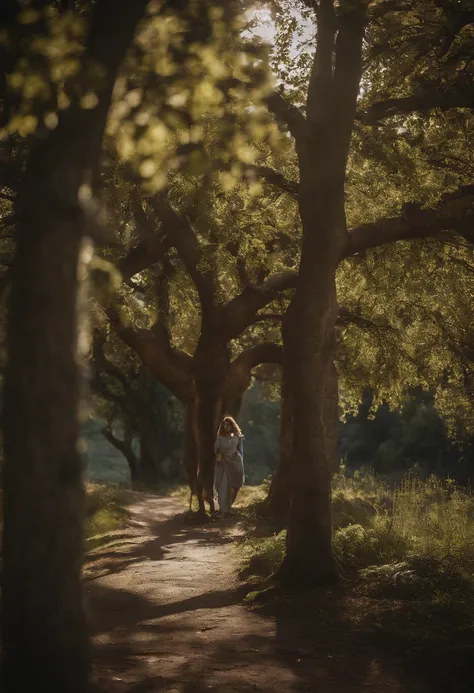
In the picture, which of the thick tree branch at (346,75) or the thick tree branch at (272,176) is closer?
the thick tree branch at (346,75)

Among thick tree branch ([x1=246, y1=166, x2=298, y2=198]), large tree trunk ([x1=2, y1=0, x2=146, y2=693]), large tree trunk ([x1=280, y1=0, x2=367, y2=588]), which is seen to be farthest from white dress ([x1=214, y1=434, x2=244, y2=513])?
large tree trunk ([x1=2, y1=0, x2=146, y2=693])

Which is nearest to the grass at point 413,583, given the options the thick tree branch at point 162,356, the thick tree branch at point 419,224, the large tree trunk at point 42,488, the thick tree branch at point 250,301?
the large tree trunk at point 42,488

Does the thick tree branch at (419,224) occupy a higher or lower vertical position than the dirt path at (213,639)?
higher

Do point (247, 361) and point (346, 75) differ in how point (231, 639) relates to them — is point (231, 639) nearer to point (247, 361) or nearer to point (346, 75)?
point (346, 75)

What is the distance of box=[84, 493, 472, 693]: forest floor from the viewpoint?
6.79m

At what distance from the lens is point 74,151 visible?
4.94 metres

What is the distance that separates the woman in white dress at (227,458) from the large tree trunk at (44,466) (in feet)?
50.3

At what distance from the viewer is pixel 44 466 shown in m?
4.60

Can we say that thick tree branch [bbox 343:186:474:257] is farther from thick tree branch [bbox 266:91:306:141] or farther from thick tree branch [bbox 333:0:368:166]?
thick tree branch [bbox 266:91:306:141]

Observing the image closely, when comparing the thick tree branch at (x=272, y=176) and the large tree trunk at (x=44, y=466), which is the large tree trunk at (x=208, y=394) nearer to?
the thick tree branch at (x=272, y=176)

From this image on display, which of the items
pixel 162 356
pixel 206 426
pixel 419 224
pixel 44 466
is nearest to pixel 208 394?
pixel 206 426

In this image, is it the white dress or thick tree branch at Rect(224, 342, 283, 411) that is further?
thick tree branch at Rect(224, 342, 283, 411)

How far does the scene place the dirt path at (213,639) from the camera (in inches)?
268

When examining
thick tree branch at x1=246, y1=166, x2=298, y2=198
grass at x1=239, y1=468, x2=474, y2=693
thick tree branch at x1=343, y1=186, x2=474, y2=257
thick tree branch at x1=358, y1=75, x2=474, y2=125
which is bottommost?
grass at x1=239, y1=468, x2=474, y2=693
